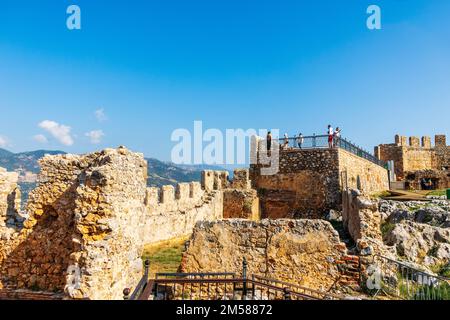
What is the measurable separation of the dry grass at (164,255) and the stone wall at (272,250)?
2.14 meters

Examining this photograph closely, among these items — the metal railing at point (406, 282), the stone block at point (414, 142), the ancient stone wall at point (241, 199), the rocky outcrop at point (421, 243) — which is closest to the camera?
the metal railing at point (406, 282)

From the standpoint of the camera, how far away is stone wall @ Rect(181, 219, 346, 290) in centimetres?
840

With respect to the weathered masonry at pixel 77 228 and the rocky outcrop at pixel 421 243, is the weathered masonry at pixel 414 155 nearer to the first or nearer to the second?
the rocky outcrop at pixel 421 243

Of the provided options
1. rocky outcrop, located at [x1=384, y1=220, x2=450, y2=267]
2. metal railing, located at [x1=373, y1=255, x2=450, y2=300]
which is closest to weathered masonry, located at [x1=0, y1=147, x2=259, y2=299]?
metal railing, located at [x1=373, y1=255, x2=450, y2=300]

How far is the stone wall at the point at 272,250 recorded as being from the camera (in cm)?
840

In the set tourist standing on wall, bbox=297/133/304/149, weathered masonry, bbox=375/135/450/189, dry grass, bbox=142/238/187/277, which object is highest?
weathered masonry, bbox=375/135/450/189

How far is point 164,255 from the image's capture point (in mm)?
12859

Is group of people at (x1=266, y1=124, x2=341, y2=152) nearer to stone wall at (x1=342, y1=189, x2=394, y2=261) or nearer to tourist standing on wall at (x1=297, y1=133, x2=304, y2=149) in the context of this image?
tourist standing on wall at (x1=297, y1=133, x2=304, y2=149)

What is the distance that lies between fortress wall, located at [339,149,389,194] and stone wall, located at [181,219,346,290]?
619 centimetres

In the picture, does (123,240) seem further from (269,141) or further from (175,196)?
(269,141)

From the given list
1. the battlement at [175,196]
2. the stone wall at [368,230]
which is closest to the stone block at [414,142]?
the battlement at [175,196]
